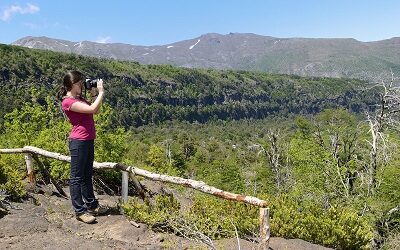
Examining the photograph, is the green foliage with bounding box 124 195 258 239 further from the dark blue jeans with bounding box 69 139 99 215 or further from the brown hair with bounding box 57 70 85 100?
the brown hair with bounding box 57 70 85 100

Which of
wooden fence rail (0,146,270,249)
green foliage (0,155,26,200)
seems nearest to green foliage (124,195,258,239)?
wooden fence rail (0,146,270,249)

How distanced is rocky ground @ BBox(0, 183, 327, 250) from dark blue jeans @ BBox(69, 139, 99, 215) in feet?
1.01

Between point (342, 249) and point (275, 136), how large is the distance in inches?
1027

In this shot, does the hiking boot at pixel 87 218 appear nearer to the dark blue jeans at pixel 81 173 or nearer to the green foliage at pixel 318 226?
the dark blue jeans at pixel 81 173

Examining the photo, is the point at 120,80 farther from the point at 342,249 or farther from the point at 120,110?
the point at 342,249

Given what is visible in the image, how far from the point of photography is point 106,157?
12.8 m

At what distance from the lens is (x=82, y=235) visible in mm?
5395

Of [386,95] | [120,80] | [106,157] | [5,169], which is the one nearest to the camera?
[5,169]

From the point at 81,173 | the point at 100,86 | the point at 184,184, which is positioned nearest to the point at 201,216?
the point at 184,184

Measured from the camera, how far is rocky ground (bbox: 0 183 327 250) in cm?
495

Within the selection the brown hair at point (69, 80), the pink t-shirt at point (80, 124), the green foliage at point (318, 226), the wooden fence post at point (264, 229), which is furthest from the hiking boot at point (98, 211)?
the wooden fence post at point (264, 229)

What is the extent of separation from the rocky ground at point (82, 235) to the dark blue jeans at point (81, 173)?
309 millimetres

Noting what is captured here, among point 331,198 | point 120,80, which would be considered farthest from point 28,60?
point 331,198

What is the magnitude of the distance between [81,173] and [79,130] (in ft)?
1.98
